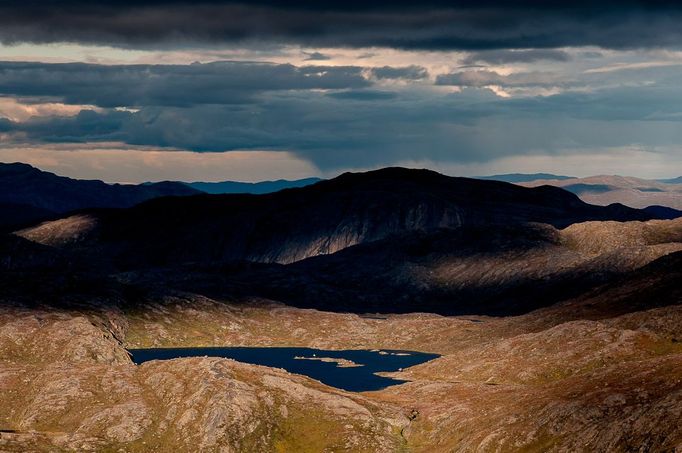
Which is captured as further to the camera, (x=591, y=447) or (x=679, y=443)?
(x=591, y=447)

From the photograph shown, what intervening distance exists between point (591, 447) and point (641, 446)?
49.4 ft

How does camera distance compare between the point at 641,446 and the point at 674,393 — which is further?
the point at 674,393

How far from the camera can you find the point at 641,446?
176 metres

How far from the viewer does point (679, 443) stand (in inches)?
6535

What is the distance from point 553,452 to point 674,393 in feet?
80.0

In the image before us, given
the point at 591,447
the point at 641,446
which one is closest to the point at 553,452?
the point at 591,447

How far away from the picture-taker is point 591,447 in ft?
622

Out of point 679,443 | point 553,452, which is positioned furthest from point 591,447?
point 679,443

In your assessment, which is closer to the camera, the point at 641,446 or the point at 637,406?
the point at 641,446

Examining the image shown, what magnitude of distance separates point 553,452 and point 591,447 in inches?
350

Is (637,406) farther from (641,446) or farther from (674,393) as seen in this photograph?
(641,446)

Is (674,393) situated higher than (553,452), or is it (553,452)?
(674,393)

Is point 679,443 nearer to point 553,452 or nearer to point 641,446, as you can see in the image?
point 641,446

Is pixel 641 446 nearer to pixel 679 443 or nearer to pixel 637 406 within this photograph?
pixel 679 443
